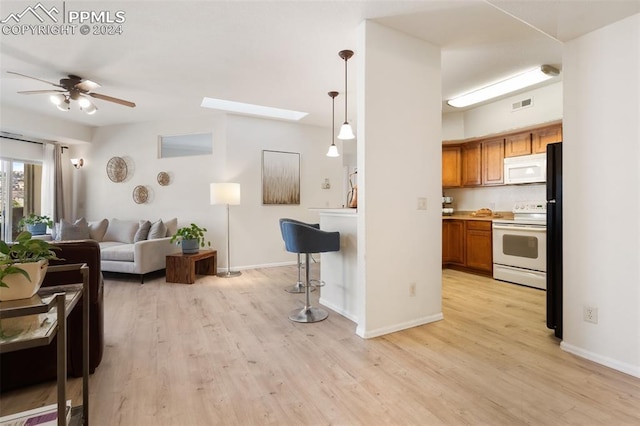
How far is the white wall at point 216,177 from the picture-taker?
524cm

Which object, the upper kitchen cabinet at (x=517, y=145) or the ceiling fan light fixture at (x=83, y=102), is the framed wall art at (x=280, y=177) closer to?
the ceiling fan light fixture at (x=83, y=102)

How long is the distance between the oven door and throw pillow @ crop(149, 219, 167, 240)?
5.11 metres

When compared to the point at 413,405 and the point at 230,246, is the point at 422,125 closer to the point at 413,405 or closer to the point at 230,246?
the point at 413,405

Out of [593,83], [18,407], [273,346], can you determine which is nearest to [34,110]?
[18,407]

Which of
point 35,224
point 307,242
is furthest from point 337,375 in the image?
point 35,224

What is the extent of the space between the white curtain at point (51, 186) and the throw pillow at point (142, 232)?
207cm

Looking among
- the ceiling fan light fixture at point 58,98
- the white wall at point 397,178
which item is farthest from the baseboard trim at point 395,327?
the ceiling fan light fixture at point 58,98

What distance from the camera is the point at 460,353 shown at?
221cm

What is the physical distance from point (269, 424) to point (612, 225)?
2.47m

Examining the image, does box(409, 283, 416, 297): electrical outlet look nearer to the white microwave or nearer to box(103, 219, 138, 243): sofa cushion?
the white microwave

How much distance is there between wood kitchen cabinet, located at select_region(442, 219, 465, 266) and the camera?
16.1ft

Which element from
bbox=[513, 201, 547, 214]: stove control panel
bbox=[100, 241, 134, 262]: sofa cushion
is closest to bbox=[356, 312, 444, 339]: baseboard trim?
bbox=[513, 201, 547, 214]: stove control panel

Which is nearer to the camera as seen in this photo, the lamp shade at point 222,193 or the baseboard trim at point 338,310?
the baseboard trim at point 338,310

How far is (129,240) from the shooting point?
16.8ft
